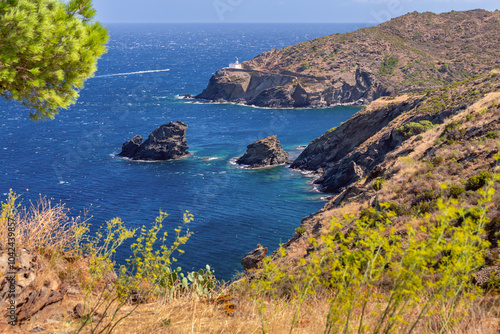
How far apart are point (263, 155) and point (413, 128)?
28387mm

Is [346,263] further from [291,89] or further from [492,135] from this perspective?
[291,89]

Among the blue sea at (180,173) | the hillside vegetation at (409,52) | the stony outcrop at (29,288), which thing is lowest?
the blue sea at (180,173)

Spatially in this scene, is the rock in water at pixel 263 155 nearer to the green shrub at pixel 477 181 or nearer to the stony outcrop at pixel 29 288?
the green shrub at pixel 477 181

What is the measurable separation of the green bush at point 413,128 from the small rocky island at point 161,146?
41.2 metres

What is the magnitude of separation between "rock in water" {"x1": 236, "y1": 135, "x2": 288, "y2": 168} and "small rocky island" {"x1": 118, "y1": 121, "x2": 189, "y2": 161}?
12.3m

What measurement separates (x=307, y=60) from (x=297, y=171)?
80899 millimetres

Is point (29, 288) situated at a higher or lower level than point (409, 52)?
lower

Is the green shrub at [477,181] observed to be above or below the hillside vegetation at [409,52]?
below

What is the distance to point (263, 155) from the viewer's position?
240 feet

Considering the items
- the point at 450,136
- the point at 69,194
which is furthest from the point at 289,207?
the point at 69,194

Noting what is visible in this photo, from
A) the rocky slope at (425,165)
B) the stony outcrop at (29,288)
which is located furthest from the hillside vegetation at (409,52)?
the stony outcrop at (29,288)

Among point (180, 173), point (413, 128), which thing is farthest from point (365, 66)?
point (413, 128)

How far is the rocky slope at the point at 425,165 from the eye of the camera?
1908 cm

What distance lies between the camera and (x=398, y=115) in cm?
6638
